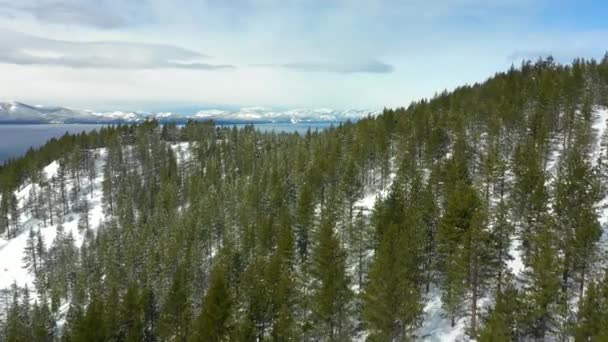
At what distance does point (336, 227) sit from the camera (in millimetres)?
66438

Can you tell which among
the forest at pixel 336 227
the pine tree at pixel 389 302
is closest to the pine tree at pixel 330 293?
the forest at pixel 336 227

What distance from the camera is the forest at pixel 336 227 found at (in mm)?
35312

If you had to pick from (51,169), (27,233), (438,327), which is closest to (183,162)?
(51,169)

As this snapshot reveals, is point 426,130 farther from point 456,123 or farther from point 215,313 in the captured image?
point 215,313

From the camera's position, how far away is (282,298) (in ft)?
128

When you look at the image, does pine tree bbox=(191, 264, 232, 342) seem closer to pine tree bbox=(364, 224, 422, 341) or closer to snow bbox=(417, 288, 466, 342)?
pine tree bbox=(364, 224, 422, 341)

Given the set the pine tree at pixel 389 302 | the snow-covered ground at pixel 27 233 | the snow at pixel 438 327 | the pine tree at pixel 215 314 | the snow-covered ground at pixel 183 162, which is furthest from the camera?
the snow-covered ground at pixel 27 233

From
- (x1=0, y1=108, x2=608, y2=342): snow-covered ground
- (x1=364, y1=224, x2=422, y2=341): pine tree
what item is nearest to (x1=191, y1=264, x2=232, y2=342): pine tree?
(x1=364, y1=224, x2=422, y2=341): pine tree

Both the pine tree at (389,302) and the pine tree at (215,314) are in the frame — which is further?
the pine tree at (215,314)

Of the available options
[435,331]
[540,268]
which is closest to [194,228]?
[435,331]

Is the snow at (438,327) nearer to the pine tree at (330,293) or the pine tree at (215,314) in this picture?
the pine tree at (330,293)

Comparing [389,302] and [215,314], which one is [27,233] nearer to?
[215,314]

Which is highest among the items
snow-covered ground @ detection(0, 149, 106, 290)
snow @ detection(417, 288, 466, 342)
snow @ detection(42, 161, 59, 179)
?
snow @ detection(42, 161, 59, 179)

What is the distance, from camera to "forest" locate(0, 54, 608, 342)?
3531 centimetres
